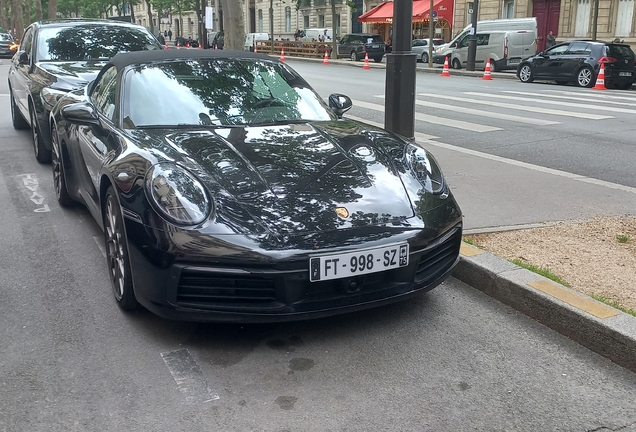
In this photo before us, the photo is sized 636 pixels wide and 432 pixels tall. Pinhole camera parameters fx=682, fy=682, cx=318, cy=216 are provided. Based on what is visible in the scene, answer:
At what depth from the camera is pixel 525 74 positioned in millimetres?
22797

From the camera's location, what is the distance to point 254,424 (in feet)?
9.33

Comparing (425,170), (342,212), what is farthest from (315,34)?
(342,212)

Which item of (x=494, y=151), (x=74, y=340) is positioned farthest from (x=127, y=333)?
(x=494, y=151)

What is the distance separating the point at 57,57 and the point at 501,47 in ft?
75.8

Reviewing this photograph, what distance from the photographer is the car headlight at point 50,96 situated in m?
6.97

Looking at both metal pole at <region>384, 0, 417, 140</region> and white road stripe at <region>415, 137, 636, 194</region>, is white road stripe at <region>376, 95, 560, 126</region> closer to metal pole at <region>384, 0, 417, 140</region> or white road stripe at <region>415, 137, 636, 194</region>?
white road stripe at <region>415, 137, 636, 194</region>

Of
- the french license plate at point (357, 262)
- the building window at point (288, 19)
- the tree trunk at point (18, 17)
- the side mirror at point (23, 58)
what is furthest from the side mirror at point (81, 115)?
the building window at point (288, 19)

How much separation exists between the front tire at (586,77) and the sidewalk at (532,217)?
1249cm

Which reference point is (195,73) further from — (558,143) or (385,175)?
(558,143)

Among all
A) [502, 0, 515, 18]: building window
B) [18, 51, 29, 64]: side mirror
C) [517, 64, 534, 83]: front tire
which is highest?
[502, 0, 515, 18]: building window

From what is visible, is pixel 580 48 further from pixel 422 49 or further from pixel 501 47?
pixel 422 49

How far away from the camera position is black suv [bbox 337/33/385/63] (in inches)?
1511

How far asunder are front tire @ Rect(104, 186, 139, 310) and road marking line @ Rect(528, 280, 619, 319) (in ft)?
7.55

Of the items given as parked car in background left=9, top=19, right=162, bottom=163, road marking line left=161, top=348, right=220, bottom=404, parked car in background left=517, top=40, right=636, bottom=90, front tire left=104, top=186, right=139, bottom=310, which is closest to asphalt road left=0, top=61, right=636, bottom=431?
road marking line left=161, top=348, right=220, bottom=404
